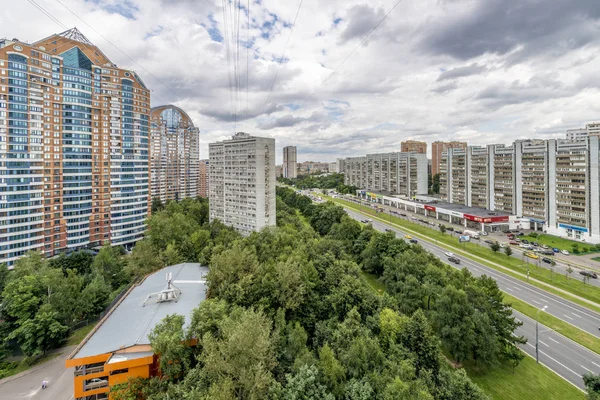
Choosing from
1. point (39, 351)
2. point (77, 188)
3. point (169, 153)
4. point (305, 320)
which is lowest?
point (39, 351)

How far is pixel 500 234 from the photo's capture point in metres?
64.2

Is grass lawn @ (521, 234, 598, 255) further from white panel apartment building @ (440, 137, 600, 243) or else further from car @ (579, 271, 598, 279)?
car @ (579, 271, 598, 279)

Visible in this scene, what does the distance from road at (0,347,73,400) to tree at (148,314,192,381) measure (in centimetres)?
1110

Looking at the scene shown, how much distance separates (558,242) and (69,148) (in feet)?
311

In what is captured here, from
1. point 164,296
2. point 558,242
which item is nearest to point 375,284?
point 164,296

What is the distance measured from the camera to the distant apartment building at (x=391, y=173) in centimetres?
10300

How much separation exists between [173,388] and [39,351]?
19.9m

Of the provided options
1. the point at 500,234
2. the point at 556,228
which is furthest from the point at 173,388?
the point at 556,228

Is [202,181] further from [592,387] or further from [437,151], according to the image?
[592,387]

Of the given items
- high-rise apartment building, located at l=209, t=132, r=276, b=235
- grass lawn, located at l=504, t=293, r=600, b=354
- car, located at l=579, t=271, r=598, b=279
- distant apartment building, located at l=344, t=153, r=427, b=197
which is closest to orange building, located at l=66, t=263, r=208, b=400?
high-rise apartment building, located at l=209, t=132, r=276, b=235

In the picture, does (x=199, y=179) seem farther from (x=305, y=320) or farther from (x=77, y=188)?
(x=305, y=320)

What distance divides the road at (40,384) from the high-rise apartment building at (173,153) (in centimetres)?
7106

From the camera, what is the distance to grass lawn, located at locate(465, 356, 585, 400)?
21.2 m

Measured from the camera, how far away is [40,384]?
76.6 feet
